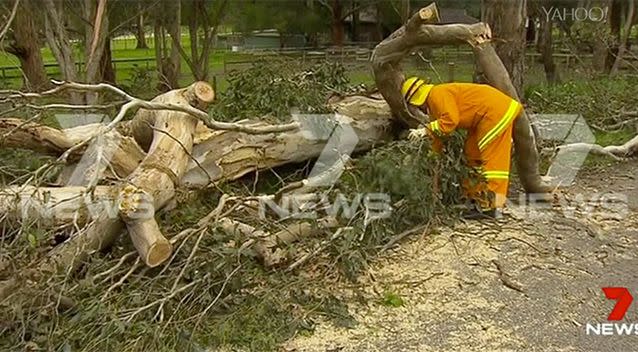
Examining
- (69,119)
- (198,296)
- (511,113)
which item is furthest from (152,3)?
(198,296)

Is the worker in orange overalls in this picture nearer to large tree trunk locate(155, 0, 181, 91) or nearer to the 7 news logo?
the 7 news logo

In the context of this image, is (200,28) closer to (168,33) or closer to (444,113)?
(168,33)

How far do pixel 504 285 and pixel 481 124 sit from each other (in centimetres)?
141

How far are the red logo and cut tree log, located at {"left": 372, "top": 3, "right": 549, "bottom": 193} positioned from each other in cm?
171

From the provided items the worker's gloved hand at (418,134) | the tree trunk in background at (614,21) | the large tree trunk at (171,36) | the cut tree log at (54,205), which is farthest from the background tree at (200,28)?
the cut tree log at (54,205)

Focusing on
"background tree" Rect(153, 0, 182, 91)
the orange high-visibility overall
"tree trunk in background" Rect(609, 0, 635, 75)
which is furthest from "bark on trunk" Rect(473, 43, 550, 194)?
"background tree" Rect(153, 0, 182, 91)

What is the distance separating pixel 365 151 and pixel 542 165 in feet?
5.90

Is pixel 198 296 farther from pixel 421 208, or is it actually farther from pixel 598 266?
pixel 598 266

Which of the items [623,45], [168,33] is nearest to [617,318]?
[623,45]

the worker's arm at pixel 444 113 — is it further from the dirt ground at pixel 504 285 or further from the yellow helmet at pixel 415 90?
→ the dirt ground at pixel 504 285

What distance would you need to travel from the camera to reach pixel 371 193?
4.60 metres

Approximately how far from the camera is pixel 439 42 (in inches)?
193

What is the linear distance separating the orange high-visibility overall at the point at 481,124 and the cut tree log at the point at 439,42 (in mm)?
346

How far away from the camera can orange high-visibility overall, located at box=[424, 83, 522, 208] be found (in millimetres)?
4895
